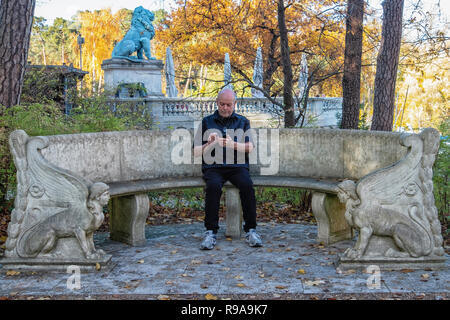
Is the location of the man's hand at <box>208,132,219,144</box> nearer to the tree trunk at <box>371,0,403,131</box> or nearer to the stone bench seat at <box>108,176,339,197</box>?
the stone bench seat at <box>108,176,339,197</box>

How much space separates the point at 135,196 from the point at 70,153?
79 centimetres

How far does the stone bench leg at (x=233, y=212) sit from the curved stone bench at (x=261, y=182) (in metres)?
0.01

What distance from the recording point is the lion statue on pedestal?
19844 millimetres

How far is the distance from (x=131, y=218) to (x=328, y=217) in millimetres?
2050

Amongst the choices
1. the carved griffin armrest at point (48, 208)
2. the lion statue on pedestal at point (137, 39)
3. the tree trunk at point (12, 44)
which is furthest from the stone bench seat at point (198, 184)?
the lion statue on pedestal at point (137, 39)

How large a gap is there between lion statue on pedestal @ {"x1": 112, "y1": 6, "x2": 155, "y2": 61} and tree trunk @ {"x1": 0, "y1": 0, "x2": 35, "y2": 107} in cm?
1264

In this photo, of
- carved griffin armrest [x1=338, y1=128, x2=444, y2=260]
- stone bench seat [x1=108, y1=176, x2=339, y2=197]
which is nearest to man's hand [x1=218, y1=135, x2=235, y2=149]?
stone bench seat [x1=108, y1=176, x2=339, y2=197]

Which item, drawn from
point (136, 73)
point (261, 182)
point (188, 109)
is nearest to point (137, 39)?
point (136, 73)

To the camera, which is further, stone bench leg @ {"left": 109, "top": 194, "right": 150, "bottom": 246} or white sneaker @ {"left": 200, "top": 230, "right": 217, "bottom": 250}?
stone bench leg @ {"left": 109, "top": 194, "right": 150, "bottom": 246}

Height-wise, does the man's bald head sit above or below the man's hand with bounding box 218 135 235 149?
above

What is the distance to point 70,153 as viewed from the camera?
5.32 meters

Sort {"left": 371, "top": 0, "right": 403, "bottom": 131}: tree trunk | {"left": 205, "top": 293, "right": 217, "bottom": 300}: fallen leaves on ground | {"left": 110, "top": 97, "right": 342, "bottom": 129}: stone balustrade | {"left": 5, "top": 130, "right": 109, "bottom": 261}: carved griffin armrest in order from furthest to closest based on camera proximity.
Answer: {"left": 110, "top": 97, "right": 342, "bottom": 129}: stone balustrade, {"left": 371, "top": 0, "right": 403, "bottom": 131}: tree trunk, {"left": 5, "top": 130, "right": 109, "bottom": 261}: carved griffin armrest, {"left": 205, "top": 293, "right": 217, "bottom": 300}: fallen leaves on ground

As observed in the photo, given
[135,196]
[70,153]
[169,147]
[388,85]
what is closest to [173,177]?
[169,147]

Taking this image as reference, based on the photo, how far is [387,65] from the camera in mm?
9211
